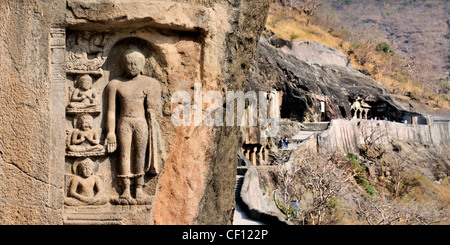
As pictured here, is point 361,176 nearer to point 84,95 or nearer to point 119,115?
point 119,115

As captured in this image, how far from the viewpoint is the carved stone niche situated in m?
4.54

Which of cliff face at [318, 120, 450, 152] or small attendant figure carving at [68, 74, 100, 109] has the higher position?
small attendant figure carving at [68, 74, 100, 109]

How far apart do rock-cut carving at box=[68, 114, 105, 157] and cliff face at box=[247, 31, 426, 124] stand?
18.7 m

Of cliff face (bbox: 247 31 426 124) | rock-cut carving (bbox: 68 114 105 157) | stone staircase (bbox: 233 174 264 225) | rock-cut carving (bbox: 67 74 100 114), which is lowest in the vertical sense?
stone staircase (bbox: 233 174 264 225)

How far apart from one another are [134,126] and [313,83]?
1180 inches

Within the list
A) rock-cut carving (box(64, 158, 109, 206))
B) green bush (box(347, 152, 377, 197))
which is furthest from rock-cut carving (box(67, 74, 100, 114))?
green bush (box(347, 152, 377, 197))

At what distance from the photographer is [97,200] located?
4.57 m

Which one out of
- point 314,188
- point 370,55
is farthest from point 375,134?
point 370,55

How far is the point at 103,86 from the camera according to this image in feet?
15.3

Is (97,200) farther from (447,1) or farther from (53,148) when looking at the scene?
(447,1)

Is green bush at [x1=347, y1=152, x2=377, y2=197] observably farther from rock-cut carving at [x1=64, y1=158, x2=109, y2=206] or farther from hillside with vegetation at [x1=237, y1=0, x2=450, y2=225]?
rock-cut carving at [x1=64, y1=158, x2=109, y2=206]

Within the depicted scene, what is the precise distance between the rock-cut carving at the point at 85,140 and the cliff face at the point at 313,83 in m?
18.7

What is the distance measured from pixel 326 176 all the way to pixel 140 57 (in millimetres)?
12919
